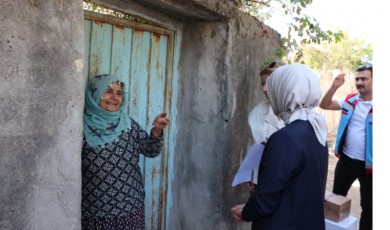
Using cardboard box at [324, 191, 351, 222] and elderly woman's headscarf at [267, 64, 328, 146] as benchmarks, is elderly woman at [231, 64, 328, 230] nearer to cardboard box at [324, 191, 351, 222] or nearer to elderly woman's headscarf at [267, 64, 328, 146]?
elderly woman's headscarf at [267, 64, 328, 146]

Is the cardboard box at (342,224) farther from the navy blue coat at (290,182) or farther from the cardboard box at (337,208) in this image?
the navy blue coat at (290,182)

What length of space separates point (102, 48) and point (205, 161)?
1.28 metres

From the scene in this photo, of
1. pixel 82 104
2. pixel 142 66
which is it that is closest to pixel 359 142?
pixel 142 66

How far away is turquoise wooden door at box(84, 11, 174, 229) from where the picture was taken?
8.06ft

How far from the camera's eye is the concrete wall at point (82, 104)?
1637 mm

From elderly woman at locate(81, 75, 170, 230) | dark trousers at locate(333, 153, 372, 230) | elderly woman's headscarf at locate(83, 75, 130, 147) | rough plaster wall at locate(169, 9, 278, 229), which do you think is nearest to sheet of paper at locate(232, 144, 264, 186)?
elderly woman at locate(81, 75, 170, 230)

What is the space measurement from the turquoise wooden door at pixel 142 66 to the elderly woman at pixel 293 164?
1.13 meters

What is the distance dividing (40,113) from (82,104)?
233mm

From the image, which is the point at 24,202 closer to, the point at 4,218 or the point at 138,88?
the point at 4,218

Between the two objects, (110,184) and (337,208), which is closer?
(110,184)

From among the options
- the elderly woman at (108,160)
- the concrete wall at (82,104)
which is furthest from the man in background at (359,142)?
the elderly woman at (108,160)

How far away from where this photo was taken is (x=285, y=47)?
4.00 meters

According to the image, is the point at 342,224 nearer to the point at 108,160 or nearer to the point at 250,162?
the point at 250,162

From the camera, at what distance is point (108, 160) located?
2.19m
